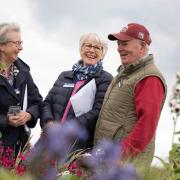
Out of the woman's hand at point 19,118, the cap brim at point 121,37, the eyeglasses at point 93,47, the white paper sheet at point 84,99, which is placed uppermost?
the cap brim at point 121,37

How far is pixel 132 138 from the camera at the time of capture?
3.77 metres

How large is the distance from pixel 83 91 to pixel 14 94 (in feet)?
2.61

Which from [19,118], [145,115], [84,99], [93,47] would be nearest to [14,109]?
[19,118]

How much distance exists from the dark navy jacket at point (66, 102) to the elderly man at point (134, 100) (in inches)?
6.7

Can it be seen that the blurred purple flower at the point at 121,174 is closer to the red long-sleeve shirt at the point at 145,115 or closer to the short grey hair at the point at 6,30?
the red long-sleeve shirt at the point at 145,115

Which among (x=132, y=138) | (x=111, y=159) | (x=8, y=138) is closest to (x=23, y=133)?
(x=8, y=138)

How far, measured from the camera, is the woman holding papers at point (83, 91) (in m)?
4.45

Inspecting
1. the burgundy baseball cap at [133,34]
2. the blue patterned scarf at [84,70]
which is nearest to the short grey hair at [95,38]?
the blue patterned scarf at [84,70]

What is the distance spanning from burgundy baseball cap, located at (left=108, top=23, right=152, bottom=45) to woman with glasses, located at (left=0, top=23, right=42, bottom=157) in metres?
1.01

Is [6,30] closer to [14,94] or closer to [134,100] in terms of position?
[14,94]

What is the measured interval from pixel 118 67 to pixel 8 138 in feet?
4.31

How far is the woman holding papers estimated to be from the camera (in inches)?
Answer: 175

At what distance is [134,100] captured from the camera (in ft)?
13.1

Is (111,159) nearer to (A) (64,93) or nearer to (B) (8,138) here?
(A) (64,93)
